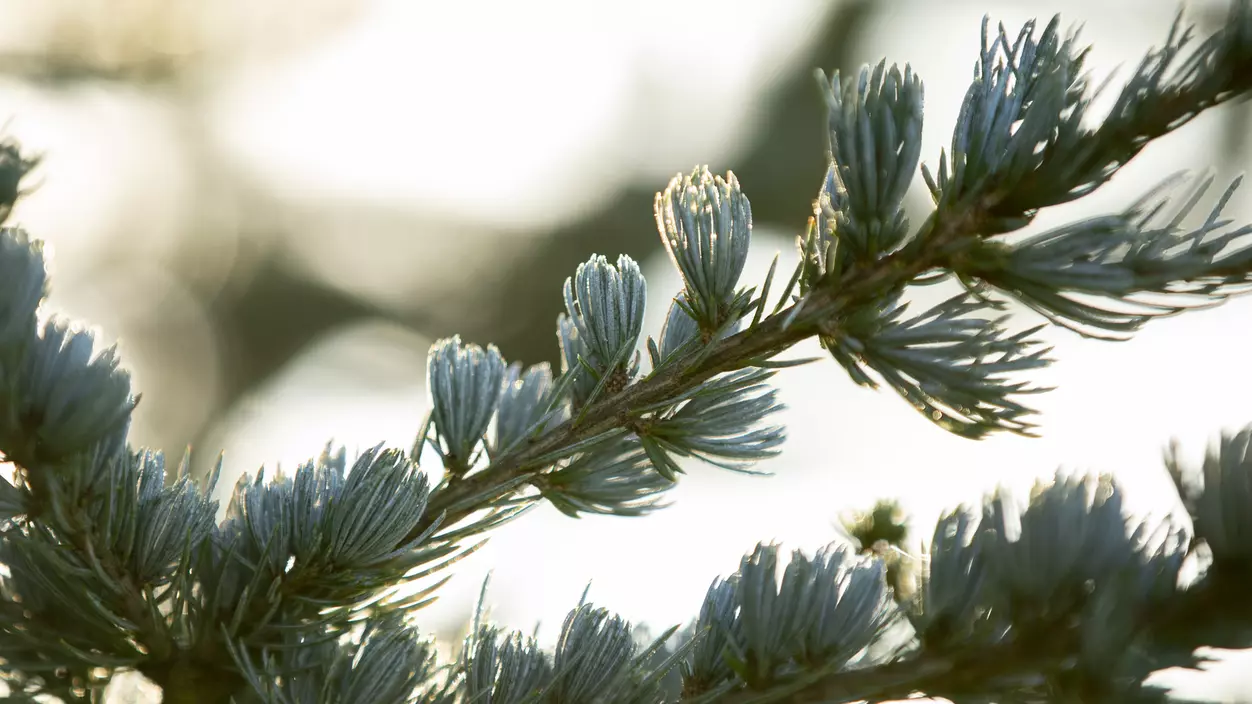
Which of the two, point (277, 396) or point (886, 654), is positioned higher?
point (277, 396)

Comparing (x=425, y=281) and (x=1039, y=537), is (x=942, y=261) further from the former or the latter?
(x=425, y=281)

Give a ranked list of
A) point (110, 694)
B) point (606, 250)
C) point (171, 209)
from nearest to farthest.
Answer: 1. point (110, 694)
2. point (606, 250)
3. point (171, 209)

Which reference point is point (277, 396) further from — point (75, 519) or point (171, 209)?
point (75, 519)

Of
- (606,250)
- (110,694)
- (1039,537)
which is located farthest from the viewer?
(606,250)

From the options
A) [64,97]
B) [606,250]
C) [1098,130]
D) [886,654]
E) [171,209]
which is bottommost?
[886,654]

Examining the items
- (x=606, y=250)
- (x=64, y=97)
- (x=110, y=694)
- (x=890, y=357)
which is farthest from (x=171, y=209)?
(x=890, y=357)

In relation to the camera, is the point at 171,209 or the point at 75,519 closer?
the point at 75,519

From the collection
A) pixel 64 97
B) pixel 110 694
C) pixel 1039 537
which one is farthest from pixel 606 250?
pixel 1039 537
